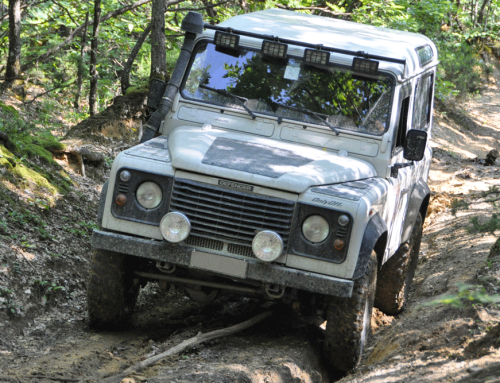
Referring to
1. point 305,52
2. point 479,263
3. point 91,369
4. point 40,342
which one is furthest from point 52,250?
point 479,263

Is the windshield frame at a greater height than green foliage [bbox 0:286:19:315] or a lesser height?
greater

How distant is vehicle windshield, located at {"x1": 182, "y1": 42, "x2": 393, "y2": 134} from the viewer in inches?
187

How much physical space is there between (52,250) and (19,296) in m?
0.87

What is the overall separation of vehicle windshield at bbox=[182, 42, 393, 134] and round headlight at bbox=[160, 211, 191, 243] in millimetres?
1361

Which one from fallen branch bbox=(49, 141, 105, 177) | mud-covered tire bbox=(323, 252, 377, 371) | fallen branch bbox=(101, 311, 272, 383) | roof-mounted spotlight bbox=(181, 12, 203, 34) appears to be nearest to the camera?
fallen branch bbox=(101, 311, 272, 383)

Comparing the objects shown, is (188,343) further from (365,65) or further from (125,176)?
(365,65)

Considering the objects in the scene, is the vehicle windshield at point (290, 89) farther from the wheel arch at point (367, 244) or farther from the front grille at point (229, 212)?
the front grille at point (229, 212)

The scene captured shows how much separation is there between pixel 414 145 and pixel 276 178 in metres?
1.36

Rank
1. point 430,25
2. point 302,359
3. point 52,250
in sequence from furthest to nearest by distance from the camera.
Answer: point 430,25 → point 52,250 → point 302,359

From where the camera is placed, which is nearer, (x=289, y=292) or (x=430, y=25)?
(x=289, y=292)

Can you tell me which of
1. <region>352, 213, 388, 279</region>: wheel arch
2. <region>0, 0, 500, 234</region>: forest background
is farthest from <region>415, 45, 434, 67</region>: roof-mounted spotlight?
<region>0, 0, 500, 234</region>: forest background

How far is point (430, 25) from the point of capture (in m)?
17.0

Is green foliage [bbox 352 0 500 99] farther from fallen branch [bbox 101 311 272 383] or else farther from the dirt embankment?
fallen branch [bbox 101 311 272 383]

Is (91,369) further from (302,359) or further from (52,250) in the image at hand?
(52,250)
